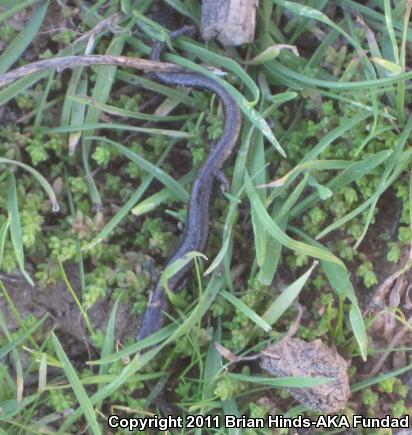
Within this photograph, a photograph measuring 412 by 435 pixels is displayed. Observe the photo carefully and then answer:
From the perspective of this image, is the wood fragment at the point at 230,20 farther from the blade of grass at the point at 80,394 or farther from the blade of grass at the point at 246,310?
the blade of grass at the point at 80,394

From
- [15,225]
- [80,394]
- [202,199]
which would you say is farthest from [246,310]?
[15,225]

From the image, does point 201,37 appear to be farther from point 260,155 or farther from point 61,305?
point 61,305

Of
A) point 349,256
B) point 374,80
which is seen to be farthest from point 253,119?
point 349,256

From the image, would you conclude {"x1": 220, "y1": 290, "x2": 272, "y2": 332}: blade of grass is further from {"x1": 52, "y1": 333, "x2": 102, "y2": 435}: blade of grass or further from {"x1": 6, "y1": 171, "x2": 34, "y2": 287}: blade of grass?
{"x1": 6, "y1": 171, "x2": 34, "y2": 287}: blade of grass

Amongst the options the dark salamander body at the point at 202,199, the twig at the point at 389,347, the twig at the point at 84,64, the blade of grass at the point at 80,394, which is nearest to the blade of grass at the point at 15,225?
the blade of grass at the point at 80,394

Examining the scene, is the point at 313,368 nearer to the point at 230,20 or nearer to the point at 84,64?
the point at 230,20
